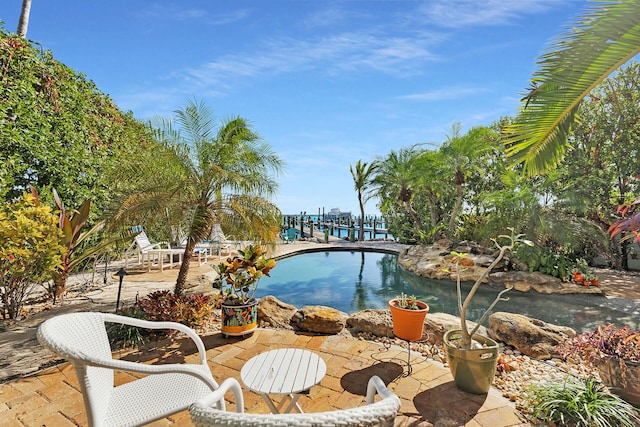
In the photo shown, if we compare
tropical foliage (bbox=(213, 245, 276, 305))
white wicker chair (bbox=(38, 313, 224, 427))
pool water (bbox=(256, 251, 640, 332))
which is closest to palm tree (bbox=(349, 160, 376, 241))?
pool water (bbox=(256, 251, 640, 332))

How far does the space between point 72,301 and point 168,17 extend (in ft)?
16.8

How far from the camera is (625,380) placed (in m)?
2.27

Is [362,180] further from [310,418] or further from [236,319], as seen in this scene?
[310,418]

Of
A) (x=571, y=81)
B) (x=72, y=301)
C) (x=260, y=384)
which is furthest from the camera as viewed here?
(x=72, y=301)

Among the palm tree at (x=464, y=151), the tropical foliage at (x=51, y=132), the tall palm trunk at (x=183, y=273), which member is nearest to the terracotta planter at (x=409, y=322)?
the tall palm trunk at (x=183, y=273)

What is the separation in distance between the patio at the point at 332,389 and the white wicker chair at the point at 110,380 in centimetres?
61

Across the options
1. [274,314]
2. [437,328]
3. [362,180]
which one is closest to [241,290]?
[274,314]

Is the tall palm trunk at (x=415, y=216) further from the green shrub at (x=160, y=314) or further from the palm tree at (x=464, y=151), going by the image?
the green shrub at (x=160, y=314)

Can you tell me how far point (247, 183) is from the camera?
169 inches

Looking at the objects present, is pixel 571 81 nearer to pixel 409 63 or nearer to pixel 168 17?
pixel 409 63

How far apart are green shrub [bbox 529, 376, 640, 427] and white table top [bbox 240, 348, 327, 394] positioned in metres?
1.70

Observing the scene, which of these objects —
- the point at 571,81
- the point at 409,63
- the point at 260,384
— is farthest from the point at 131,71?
the point at 571,81

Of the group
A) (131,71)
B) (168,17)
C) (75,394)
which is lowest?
(75,394)

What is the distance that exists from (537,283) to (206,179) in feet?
27.3
